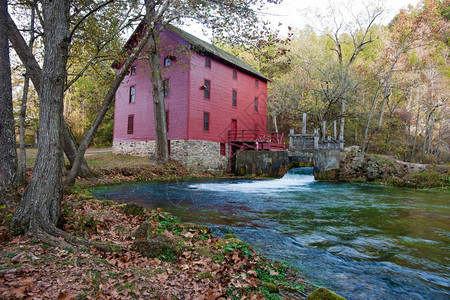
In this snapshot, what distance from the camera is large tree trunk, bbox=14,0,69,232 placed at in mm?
3873

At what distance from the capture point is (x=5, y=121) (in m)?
4.49

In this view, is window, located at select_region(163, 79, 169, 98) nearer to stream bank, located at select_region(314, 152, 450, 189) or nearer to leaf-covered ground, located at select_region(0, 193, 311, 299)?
stream bank, located at select_region(314, 152, 450, 189)

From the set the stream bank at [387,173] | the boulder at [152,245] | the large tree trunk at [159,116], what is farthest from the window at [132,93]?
the boulder at [152,245]

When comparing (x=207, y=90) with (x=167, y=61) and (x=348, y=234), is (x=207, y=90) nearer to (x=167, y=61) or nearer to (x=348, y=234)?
(x=167, y=61)

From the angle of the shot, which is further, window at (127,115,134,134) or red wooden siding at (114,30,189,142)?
window at (127,115,134,134)

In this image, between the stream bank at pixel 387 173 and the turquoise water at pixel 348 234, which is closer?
the turquoise water at pixel 348 234

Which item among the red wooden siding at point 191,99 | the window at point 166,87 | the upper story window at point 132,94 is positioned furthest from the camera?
the upper story window at point 132,94

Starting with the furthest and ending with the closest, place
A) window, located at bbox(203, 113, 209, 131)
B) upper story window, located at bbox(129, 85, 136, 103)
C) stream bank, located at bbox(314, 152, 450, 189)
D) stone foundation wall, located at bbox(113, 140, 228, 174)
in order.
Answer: upper story window, located at bbox(129, 85, 136, 103) → window, located at bbox(203, 113, 209, 131) → stone foundation wall, located at bbox(113, 140, 228, 174) → stream bank, located at bbox(314, 152, 450, 189)

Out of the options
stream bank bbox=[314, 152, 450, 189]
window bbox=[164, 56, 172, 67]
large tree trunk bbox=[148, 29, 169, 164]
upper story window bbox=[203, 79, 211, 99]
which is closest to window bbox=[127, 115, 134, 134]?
window bbox=[164, 56, 172, 67]

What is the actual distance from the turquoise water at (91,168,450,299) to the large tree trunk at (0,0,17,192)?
3743mm

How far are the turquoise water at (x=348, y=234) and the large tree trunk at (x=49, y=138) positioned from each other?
3.24m

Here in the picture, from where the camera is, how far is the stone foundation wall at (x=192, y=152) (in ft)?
66.8

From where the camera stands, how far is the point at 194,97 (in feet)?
67.9

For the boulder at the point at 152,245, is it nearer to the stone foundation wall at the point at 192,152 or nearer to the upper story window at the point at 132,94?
the stone foundation wall at the point at 192,152
